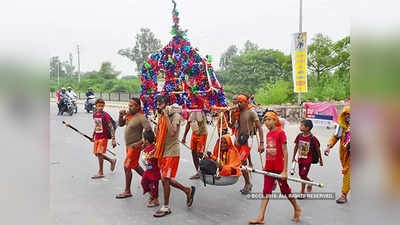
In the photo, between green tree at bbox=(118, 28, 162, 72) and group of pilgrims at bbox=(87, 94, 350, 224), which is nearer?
group of pilgrims at bbox=(87, 94, 350, 224)

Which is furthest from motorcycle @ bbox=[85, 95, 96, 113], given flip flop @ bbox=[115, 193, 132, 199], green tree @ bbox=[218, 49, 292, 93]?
green tree @ bbox=[218, 49, 292, 93]

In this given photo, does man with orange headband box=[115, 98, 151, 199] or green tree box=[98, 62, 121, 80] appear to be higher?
green tree box=[98, 62, 121, 80]

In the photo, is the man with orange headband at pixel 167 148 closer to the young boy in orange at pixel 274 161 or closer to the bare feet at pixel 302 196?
the young boy in orange at pixel 274 161

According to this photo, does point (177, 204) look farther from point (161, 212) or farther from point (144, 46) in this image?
point (144, 46)

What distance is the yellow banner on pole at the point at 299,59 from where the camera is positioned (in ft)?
45.5

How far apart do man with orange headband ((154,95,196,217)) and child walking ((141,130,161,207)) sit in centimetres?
25

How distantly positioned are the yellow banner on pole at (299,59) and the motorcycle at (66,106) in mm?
11889

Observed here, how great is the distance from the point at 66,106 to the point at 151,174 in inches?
564

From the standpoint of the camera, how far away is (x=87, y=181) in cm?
559

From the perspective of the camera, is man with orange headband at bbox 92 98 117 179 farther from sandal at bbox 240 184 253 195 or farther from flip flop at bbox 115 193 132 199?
sandal at bbox 240 184 253 195

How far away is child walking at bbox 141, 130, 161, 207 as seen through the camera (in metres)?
4.41

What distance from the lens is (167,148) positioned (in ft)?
13.6

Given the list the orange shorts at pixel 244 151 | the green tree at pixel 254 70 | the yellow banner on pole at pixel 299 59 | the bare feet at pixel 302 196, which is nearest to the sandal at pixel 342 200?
the bare feet at pixel 302 196
